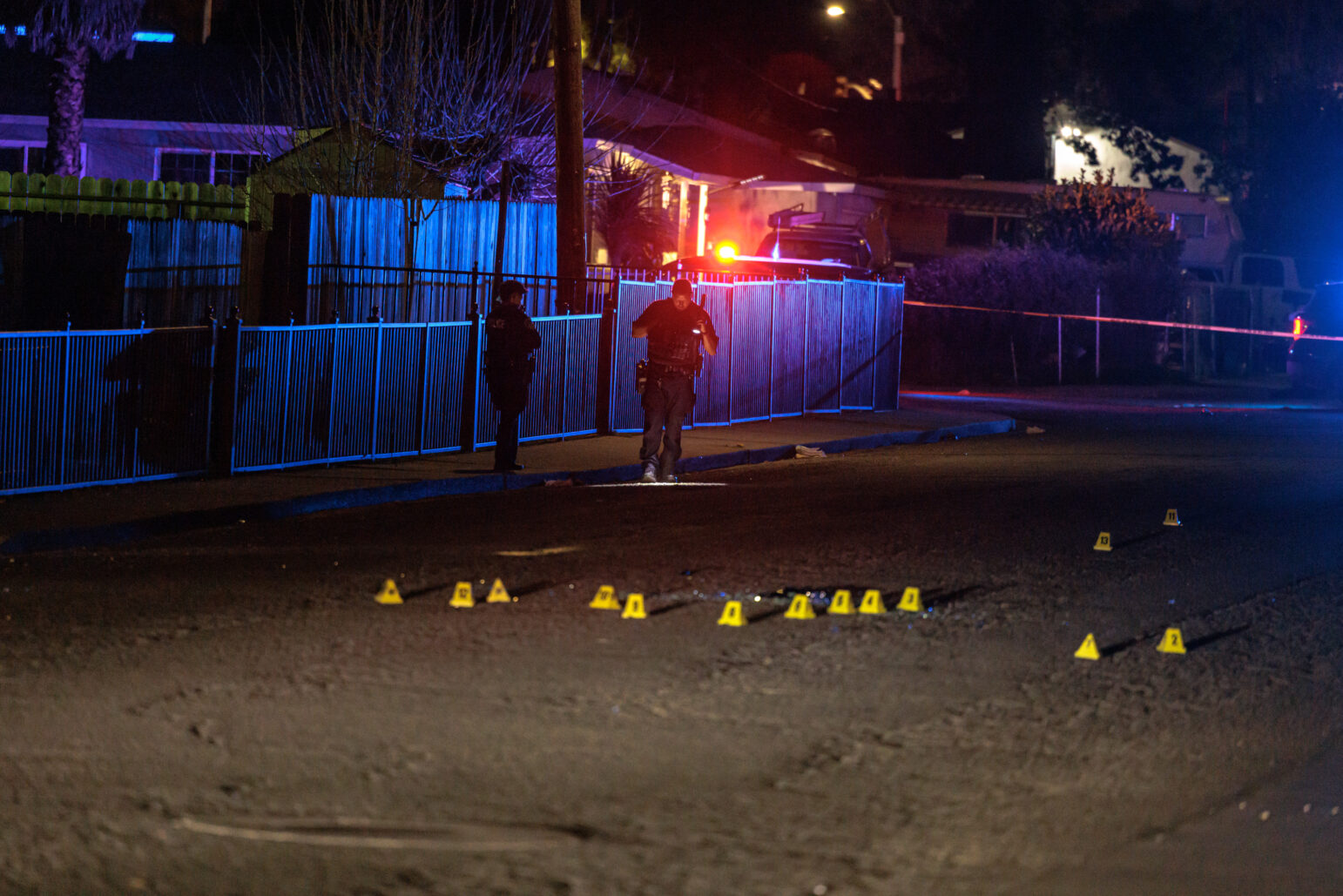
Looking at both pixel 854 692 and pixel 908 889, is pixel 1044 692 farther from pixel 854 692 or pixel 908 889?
pixel 908 889

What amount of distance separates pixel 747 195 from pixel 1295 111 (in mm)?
26565

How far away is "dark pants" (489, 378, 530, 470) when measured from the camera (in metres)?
15.0

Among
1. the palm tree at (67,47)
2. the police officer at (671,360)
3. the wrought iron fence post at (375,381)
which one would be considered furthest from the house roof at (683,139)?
the police officer at (671,360)

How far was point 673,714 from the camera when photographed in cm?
642

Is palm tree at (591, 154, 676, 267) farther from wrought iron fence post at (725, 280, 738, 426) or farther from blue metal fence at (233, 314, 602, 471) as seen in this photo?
blue metal fence at (233, 314, 602, 471)

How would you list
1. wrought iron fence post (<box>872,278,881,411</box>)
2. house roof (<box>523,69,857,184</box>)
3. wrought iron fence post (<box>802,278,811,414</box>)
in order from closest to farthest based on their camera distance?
wrought iron fence post (<box>802,278,811,414</box>), wrought iron fence post (<box>872,278,881,411</box>), house roof (<box>523,69,857,184</box>)

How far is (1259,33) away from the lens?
6444cm

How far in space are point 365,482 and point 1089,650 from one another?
7800 millimetres

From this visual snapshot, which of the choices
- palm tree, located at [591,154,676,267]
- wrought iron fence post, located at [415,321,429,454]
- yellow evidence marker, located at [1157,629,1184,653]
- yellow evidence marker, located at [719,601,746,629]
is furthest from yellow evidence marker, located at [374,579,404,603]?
palm tree, located at [591,154,676,267]

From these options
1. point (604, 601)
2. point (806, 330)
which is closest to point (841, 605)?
point (604, 601)

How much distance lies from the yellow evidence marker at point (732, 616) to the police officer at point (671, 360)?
21.7ft

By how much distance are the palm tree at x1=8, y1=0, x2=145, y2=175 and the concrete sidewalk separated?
1222 cm

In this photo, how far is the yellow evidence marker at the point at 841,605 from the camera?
851 cm

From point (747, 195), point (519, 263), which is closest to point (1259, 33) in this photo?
point (747, 195)
